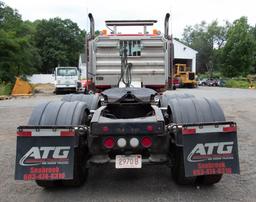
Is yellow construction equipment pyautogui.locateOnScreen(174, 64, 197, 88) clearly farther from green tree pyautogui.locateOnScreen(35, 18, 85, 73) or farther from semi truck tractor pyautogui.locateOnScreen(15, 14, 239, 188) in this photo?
green tree pyautogui.locateOnScreen(35, 18, 85, 73)

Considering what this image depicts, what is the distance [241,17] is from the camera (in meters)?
65.2

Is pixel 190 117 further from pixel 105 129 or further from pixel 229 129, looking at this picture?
pixel 105 129

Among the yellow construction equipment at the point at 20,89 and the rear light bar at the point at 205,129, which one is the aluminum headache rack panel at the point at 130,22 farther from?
the yellow construction equipment at the point at 20,89

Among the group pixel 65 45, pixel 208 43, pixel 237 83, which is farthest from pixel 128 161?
pixel 208 43

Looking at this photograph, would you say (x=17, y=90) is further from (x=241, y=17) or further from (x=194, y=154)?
(x=241, y=17)

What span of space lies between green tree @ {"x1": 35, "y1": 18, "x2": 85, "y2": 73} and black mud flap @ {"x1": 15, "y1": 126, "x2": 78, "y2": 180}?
79151 mm

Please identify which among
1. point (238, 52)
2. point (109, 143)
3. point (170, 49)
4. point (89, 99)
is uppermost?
point (238, 52)

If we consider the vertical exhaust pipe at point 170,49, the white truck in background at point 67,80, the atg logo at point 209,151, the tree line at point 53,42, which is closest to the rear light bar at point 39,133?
the atg logo at point 209,151

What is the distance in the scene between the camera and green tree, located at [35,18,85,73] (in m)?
83.9

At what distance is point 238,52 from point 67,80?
34.0 meters

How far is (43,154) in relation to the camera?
5.23m

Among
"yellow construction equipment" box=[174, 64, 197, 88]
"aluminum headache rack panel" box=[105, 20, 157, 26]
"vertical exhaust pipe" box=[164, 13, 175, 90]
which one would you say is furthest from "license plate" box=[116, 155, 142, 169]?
"yellow construction equipment" box=[174, 64, 197, 88]

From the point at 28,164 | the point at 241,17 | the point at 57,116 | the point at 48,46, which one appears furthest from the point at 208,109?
the point at 48,46

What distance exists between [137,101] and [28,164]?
2.10 meters
